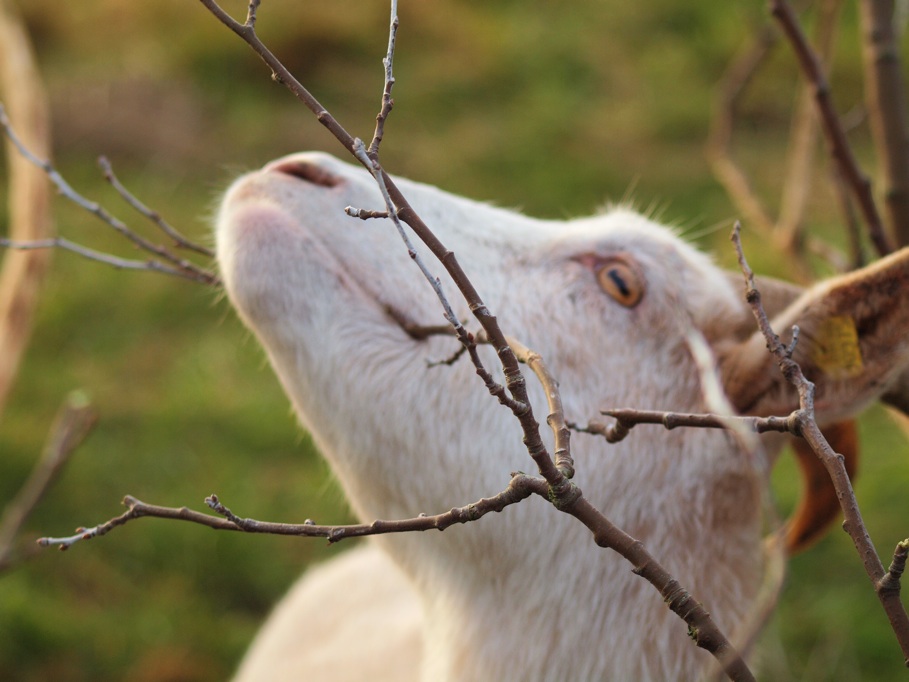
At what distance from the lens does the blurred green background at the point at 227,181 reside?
3604 mm

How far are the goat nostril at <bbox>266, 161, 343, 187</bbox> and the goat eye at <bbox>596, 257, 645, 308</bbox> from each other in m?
0.54

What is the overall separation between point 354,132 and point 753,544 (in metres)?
4.44

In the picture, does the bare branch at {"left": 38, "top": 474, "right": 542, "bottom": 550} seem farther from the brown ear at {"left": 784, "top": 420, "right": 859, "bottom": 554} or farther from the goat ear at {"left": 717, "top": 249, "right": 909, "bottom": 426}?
the brown ear at {"left": 784, "top": 420, "right": 859, "bottom": 554}

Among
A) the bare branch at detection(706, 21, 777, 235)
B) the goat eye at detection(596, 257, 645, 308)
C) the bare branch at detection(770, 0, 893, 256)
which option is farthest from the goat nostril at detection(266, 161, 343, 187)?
the bare branch at detection(706, 21, 777, 235)

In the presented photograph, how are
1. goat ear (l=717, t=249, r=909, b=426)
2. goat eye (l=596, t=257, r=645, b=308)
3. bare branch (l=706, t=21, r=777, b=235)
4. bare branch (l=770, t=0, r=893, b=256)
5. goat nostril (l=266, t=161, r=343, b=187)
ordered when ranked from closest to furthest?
goat ear (l=717, t=249, r=909, b=426) < goat nostril (l=266, t=161, r=343, b=187) < goat eye (l=596, t=257, r=645, b=308) < bare branch (l=770, t=0, r=893, b=256) < bare branch (l=706, t=21, r=777, b=235)

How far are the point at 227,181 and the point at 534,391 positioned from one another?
1.95m

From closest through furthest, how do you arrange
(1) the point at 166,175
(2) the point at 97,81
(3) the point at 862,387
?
1. (3) the point at 862,387
2. (1) the point at 166,175
3. (2) the point at 97,81

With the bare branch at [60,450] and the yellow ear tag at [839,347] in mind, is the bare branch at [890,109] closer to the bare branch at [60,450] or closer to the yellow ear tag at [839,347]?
the yellow ear tag at [839,347]

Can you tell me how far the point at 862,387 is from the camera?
1.79m

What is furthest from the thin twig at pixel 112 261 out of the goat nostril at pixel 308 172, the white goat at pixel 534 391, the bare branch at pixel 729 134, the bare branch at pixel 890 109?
the bare branch at pixel 890 109

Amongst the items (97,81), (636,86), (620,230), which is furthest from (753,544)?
(97,81)

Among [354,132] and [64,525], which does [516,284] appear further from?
[354,132]

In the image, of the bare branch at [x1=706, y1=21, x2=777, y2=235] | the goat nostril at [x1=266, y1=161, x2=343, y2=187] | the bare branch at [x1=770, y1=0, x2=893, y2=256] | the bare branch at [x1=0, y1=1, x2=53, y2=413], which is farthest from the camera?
the bare branch at [x1=706, y1=21, x2=777, y2=235]

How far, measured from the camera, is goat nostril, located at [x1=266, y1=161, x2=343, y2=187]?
196 centimetres
